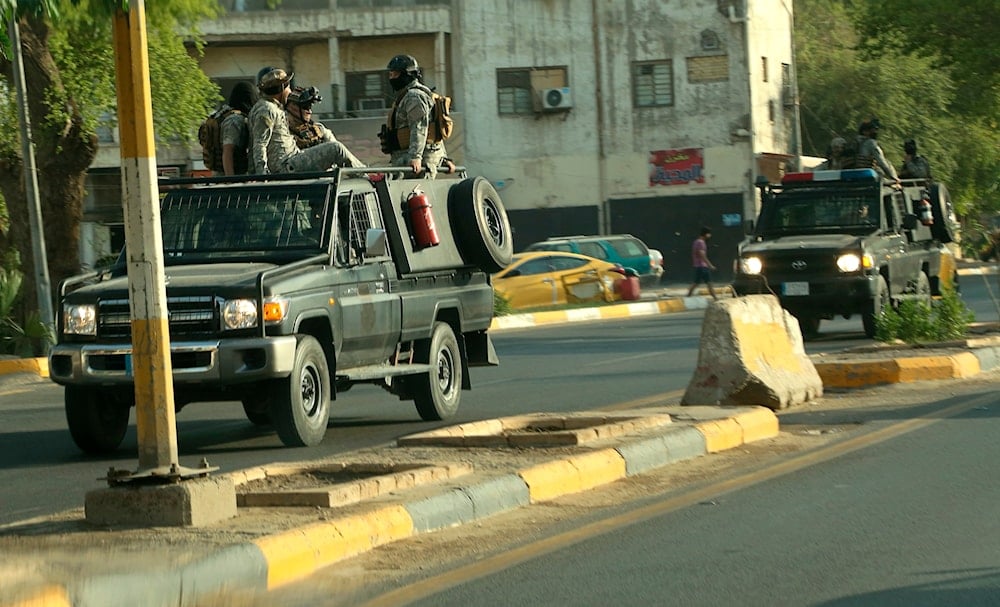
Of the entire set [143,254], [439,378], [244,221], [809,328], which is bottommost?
[809,328]

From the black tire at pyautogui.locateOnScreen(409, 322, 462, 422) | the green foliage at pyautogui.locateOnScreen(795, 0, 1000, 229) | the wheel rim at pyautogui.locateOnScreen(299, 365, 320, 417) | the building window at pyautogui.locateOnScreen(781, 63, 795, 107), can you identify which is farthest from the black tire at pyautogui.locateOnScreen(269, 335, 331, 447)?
the green foliage at pyautogui.locateOnScreen(795, 0, 1000, 229)

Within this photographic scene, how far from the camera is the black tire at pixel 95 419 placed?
456 inches

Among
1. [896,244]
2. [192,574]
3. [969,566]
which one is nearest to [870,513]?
[969,566]

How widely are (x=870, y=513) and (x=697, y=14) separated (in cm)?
4205

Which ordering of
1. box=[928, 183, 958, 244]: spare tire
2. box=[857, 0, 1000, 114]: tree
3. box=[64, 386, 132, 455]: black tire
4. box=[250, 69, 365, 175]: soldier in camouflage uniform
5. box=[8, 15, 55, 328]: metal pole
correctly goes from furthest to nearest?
1. box=[857, 0, 1000, 114]: tree
2. box=[928, 183, 958, 244]: spare tire
3. box=[8, 15, 55, 328]: metal pole
4. box=[250, 69, 365, 175]: soldier in camouflage uniform
5. box=[64, 386, 132, 455]: black tire

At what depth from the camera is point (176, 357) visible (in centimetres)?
1108

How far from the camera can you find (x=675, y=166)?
49.0 m

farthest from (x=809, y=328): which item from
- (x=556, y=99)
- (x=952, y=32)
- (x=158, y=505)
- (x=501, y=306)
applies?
(x=556, y=99)

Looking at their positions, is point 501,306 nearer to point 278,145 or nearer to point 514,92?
point 278,145

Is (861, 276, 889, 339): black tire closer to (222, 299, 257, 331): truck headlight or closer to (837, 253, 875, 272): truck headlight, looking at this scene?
(837, 253, 875, 272): truck headlight

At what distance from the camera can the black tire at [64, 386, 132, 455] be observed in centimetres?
1158

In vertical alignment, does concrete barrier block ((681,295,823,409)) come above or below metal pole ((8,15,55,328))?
below

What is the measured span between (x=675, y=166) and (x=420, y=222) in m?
36.4

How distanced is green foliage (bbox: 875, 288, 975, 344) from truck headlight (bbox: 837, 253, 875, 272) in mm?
1954
